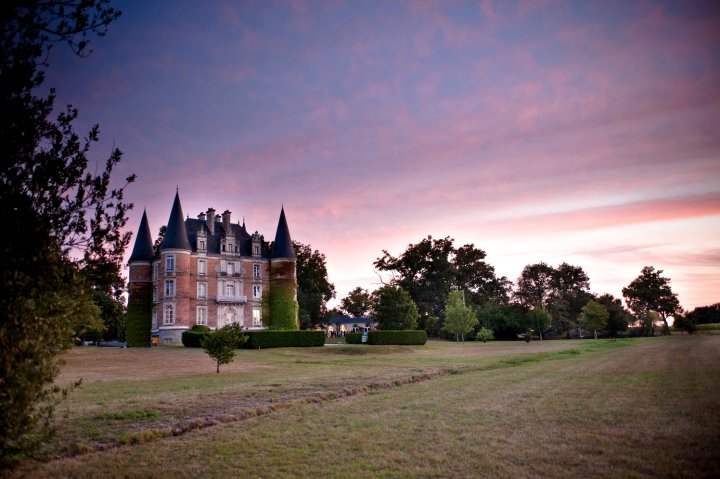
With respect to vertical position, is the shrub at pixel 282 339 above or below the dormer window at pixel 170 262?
below

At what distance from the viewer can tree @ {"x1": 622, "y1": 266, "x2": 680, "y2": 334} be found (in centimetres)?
9031

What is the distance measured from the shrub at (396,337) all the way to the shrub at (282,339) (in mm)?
6377

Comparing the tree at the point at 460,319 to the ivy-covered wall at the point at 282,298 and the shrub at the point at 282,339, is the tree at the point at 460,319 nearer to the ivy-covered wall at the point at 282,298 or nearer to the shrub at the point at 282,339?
the ivy-covered wall at the point at 282,298

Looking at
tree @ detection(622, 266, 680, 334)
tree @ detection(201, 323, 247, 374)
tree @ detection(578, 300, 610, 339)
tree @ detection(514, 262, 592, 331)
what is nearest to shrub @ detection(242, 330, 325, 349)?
tree @ detection(201, 323, 247, 374)

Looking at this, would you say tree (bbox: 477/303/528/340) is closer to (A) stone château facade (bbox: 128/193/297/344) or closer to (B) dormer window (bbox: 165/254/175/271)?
(A) stone château facade (bbox: 128/193/297/344)

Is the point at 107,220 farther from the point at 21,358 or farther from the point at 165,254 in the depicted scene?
the point at 165,254

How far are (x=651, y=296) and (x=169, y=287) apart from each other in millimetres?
90167

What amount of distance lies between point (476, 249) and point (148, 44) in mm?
77510

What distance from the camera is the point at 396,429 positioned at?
30.0 ft

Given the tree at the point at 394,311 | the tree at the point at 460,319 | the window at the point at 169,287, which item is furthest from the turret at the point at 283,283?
the tree at the point at 460,319

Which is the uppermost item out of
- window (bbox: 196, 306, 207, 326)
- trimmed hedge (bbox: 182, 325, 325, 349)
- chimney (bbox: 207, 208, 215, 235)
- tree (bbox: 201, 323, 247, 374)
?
chimney (bbox: 207, 208, 215, 235)

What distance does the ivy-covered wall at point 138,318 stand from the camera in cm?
4697

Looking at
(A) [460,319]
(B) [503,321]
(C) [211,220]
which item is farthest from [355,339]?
(B) [503,321]

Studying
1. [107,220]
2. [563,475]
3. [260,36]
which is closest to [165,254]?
[260,36]
